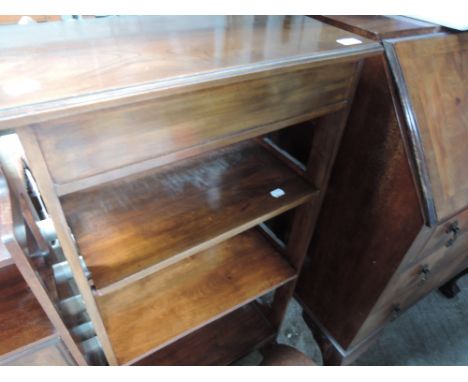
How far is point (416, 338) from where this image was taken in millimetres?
1354

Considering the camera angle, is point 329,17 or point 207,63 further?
point 329,17

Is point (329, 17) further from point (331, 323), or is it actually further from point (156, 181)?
point (331, 323)

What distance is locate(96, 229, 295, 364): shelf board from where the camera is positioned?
2.92ft

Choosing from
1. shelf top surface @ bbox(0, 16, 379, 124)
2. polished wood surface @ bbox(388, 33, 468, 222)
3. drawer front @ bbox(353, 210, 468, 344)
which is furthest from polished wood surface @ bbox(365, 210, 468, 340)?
shelf top surface @ bbox(0, 16, 379, 124)

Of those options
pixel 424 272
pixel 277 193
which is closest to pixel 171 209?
pixel 277 193

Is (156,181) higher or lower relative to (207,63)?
lower

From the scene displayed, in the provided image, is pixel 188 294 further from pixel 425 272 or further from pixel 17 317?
pixel 425 272

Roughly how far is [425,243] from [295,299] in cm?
68

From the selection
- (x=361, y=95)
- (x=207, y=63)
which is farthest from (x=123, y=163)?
(x=361, y=95)

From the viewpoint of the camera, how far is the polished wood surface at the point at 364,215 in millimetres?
752

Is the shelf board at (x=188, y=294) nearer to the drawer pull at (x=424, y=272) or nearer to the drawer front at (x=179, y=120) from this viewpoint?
the drawer pull at (x=424, y=272)

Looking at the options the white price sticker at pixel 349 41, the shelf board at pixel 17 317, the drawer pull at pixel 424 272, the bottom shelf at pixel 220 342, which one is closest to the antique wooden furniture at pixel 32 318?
the shelf board at pixel 17 317

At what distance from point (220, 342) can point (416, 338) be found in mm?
817
